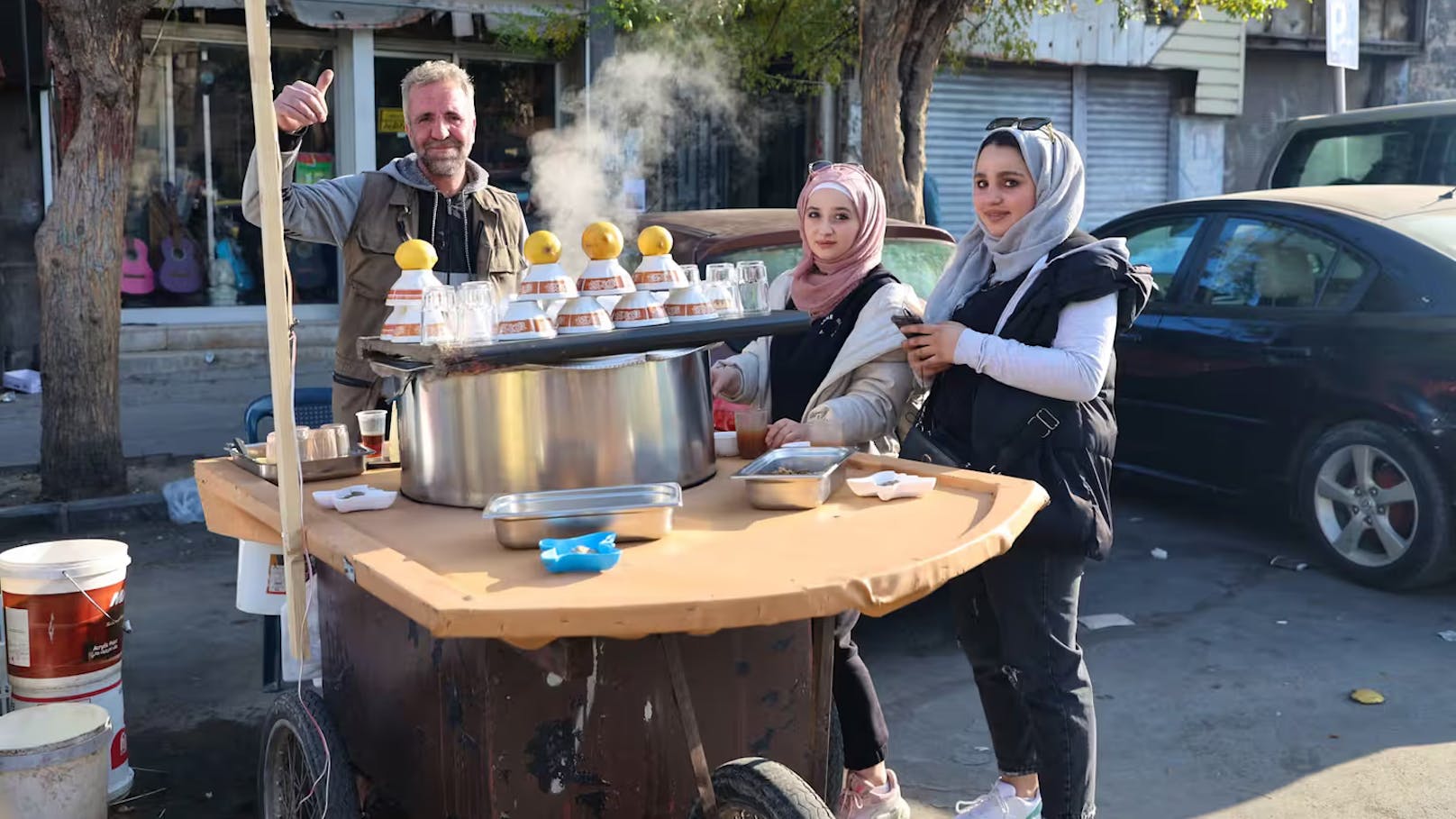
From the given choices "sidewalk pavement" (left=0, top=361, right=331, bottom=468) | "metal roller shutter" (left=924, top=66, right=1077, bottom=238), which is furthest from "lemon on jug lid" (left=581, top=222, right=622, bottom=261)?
"metal roller shutter" (left=924, top=66, right=1077, bottom=238)

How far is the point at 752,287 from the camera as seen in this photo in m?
3.65

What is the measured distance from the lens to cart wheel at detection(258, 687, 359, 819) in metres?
2.90

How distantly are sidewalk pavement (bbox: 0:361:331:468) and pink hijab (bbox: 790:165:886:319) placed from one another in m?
5.84

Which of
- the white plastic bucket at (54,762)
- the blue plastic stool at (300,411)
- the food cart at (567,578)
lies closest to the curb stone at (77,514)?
the blue plastic stool at (300,411)

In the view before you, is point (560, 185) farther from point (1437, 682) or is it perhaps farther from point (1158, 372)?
point (1437, 682)

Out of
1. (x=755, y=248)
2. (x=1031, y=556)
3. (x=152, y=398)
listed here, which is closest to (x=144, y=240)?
(x=152, y=398)

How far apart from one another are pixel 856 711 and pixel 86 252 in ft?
17.4

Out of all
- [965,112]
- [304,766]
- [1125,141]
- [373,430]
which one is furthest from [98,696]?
[1125,141]

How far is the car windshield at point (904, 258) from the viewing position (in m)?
5.48

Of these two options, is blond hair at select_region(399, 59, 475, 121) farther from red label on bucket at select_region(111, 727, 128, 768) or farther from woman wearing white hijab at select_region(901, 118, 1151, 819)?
red label on bucket at select_region(111, 727, 128, 768)

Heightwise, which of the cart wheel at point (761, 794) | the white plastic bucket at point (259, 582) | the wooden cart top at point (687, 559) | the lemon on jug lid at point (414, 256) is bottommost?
the cart wheel at point (761, 794)

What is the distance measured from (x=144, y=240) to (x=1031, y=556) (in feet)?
34.3

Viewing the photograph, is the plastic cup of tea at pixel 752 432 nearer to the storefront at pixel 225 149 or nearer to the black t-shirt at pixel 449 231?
the black t-shirt at pixel 449 231

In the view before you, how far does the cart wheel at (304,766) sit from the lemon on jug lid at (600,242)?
1205 millimetres
